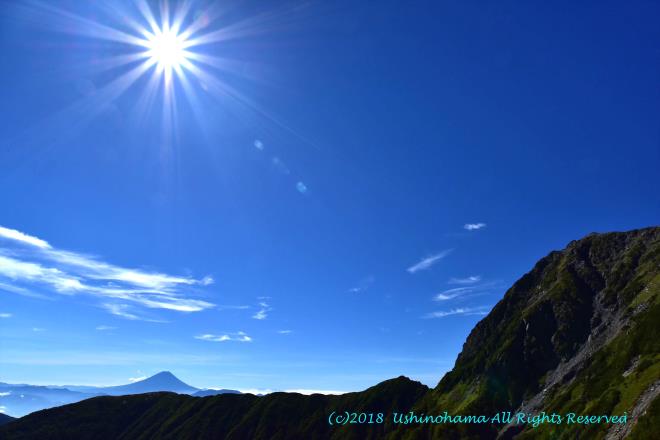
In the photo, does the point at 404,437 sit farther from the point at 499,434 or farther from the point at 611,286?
the point at 611,286

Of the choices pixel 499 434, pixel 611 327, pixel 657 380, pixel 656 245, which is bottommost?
pixel 499 434

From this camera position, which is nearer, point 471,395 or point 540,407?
point 540,407

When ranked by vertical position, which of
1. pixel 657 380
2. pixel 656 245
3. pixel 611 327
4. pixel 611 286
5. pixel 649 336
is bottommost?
pixel 657 380

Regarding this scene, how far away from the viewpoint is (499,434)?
155750mm

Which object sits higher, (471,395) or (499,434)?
(471,395)

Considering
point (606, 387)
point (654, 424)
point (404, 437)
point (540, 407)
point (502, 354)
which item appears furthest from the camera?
point (502, 354)

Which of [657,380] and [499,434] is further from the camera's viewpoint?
[499,434]

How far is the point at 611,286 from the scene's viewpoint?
191 m

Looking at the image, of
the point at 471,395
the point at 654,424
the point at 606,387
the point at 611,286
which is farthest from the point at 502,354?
the point at 654,424

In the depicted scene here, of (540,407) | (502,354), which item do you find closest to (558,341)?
(502,354)

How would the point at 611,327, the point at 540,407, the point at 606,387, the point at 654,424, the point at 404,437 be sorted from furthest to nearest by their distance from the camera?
the point at 404,437
the point at 611,327
the point at 540,407
the point at 606,387
the point at 654,424

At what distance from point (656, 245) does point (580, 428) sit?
417 feet

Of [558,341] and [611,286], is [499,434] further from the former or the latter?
[611,286]

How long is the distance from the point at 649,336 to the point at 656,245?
288ft
